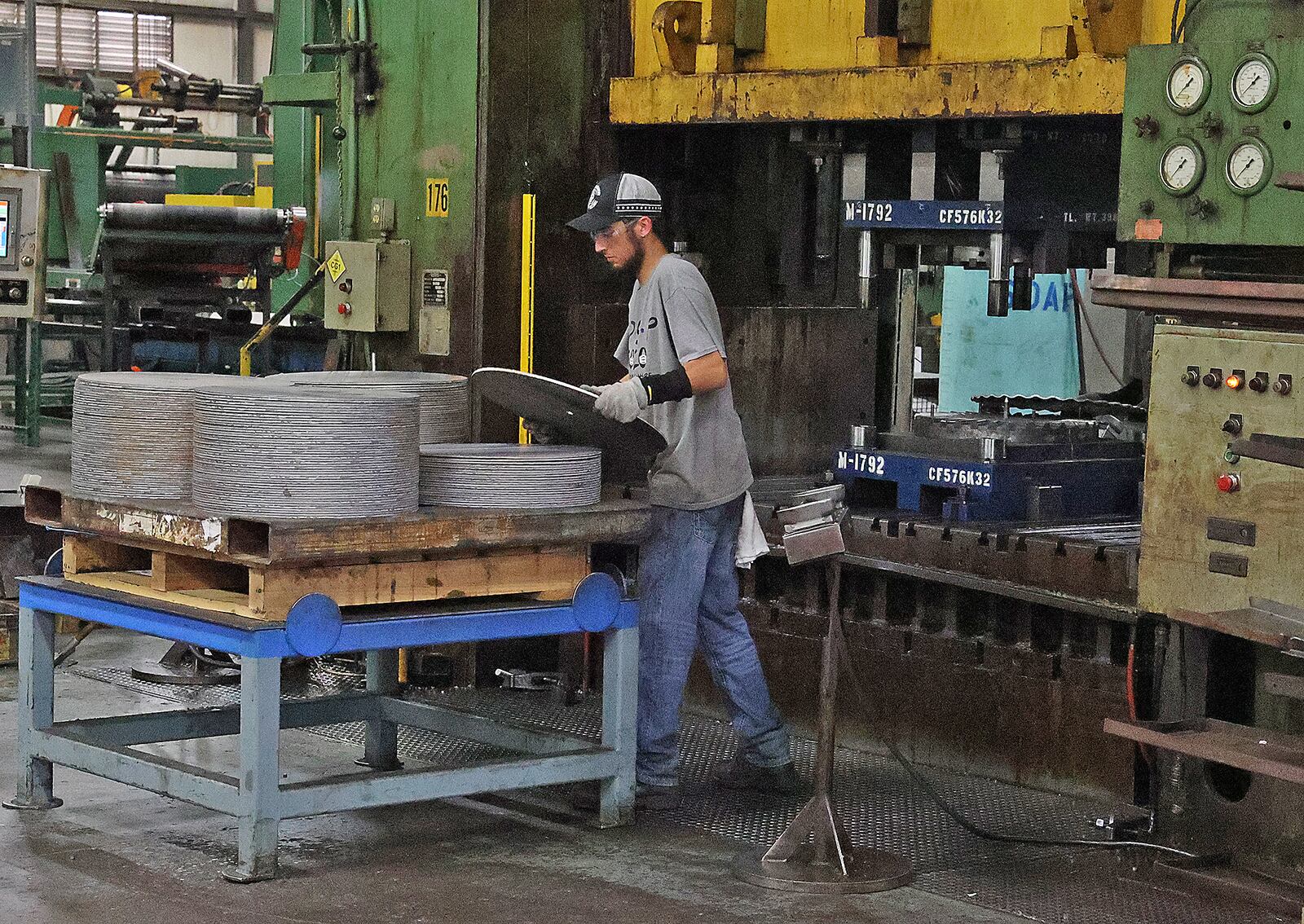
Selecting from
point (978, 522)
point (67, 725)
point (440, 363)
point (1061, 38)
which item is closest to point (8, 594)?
point (440, 363)

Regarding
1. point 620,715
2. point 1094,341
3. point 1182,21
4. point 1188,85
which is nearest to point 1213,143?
point 1188,85

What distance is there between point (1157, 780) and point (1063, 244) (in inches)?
58.6

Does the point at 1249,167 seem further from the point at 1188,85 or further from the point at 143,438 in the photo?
the point at 143,438

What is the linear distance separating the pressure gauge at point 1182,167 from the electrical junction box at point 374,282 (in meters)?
2.71

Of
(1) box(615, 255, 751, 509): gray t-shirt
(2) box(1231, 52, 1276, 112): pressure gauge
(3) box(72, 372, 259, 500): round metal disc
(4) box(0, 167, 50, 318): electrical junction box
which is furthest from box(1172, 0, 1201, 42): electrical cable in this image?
(4) box(0, 167, 50, 318): electrical junction box

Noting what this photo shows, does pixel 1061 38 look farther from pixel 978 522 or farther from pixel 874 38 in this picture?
pixel 978 522

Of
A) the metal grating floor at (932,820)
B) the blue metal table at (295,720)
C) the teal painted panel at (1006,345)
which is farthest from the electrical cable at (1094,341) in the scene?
the blue metal table at (295,720)

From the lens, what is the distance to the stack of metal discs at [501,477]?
14.0 feet

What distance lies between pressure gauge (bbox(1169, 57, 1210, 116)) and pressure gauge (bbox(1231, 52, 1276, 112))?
70mm

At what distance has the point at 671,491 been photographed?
15.5 feet

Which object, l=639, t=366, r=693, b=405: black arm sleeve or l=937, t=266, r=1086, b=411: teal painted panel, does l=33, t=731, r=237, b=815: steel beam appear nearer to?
l=639, t=366, r=693, b=405: black arm sleeve

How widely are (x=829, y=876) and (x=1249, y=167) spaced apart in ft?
5.79

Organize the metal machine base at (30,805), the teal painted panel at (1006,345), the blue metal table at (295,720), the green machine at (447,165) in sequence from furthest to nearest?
the teal painted panel at (1006,345) → the green machine at (447,165) → the metal machine base at (30,805) → the blue metal table at (295,720)

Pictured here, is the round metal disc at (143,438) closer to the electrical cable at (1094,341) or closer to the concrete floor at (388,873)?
the concrete floor at (388,873)
